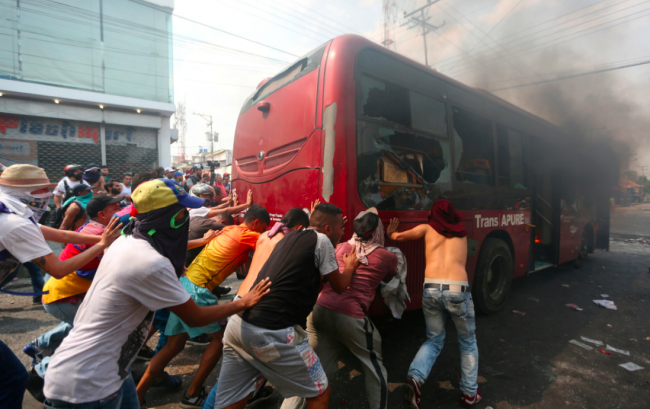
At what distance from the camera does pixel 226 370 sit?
1.97 metres

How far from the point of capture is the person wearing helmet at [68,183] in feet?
18.1

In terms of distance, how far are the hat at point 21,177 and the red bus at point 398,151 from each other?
6.74 feet

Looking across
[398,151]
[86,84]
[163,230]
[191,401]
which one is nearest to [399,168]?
[398,151]

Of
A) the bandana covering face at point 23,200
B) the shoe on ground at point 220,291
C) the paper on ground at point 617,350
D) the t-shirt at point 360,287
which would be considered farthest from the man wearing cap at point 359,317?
the paper on ground at point 617,350

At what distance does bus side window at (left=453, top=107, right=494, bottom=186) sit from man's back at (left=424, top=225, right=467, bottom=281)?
130cm

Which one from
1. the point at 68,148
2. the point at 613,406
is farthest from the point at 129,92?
the point at 613,406

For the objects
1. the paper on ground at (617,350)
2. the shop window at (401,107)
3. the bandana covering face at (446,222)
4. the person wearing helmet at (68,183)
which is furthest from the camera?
the person wearing helmet at (68,183)

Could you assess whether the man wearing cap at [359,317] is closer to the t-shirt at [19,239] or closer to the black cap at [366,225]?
the black cap at [366,225]

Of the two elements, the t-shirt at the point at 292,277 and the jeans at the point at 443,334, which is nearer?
the t-shirt at the point at 292,277

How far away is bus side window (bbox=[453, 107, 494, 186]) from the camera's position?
4.08 metres

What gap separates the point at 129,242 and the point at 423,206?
2.88 metres

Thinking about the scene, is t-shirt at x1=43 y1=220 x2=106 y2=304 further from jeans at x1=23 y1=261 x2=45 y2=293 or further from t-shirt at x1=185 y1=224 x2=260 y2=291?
jeans at x1=23 y1=261 x2=45 y2=293

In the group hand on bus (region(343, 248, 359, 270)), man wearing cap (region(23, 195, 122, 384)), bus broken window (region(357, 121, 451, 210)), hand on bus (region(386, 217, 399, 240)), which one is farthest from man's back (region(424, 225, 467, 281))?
man wearing cap (region(23, 195, 122, 384))

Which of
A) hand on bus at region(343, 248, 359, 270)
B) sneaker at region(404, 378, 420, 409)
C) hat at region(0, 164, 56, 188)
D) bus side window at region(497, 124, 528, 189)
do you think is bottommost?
sneaker at region(404, 378, 420, 409)
